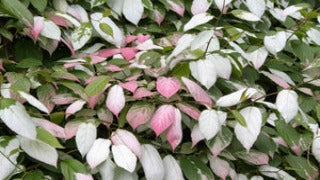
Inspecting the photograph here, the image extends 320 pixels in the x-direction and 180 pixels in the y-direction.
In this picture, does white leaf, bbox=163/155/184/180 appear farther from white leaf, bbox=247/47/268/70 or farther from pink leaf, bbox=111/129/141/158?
white leaf, bbox=247/47/268/70

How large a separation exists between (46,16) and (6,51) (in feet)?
0.59

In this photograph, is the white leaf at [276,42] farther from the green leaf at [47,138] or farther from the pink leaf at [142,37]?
the green leaf at [47,138]

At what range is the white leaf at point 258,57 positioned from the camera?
1.56 metres

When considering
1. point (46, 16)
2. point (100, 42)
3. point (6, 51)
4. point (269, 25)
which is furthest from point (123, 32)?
point (269, 25)

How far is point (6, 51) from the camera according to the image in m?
1.55

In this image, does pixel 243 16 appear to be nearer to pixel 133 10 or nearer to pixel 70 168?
pixel 133 10

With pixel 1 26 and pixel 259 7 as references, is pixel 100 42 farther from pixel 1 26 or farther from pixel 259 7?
pixel 259 7

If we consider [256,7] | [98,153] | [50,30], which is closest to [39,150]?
[98,153]

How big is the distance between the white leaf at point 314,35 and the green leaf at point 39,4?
0.91m

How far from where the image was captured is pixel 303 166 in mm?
1463

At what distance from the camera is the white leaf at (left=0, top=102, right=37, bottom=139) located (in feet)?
3.49

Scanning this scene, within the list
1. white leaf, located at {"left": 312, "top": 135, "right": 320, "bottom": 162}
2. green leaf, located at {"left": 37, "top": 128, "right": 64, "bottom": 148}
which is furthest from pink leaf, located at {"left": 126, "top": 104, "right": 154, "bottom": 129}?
white leaf, located at {"left": 312, "top": 135, "right": 320, "bottom": 162}

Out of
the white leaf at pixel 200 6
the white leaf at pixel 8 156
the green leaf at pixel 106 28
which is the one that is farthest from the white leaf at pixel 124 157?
the white leaf at pixel 200 6

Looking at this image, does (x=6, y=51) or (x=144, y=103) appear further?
(x=6, y=51)
